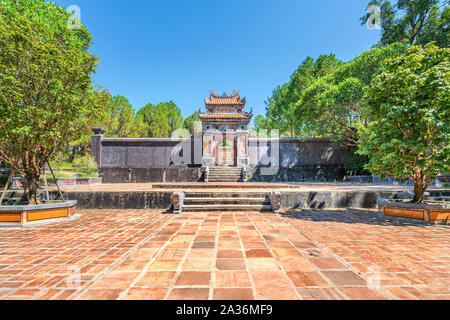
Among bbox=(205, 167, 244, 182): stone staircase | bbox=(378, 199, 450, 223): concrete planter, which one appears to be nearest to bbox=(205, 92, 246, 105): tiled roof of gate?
bbox=(205, 167, 244, 182): stone staircase

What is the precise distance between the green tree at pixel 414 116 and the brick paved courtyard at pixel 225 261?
159cm

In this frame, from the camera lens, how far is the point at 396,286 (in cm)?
209

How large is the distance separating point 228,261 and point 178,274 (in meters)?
0.72

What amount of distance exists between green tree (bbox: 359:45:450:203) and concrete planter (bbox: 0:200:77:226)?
8.92m

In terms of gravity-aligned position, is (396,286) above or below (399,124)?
below

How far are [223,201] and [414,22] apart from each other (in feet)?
81.5

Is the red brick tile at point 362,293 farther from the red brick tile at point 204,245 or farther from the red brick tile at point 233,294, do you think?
the red brick tile at point 204,245

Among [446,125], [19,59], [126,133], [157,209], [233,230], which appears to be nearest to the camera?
[233,230]

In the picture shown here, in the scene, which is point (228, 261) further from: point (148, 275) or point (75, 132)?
point (75, 132)

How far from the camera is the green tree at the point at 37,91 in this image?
4.53m

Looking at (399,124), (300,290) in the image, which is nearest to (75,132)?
(300,290)

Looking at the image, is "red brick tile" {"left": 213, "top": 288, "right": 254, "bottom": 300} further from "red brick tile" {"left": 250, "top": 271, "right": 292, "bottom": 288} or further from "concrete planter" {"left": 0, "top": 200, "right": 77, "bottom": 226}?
"concrete planter" {"left": 0, "top": 200, "right": 77, "bottom": 226}

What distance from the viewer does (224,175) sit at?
Answer: 13.9 meters

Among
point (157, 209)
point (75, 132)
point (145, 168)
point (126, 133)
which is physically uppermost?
point (126, 133)
